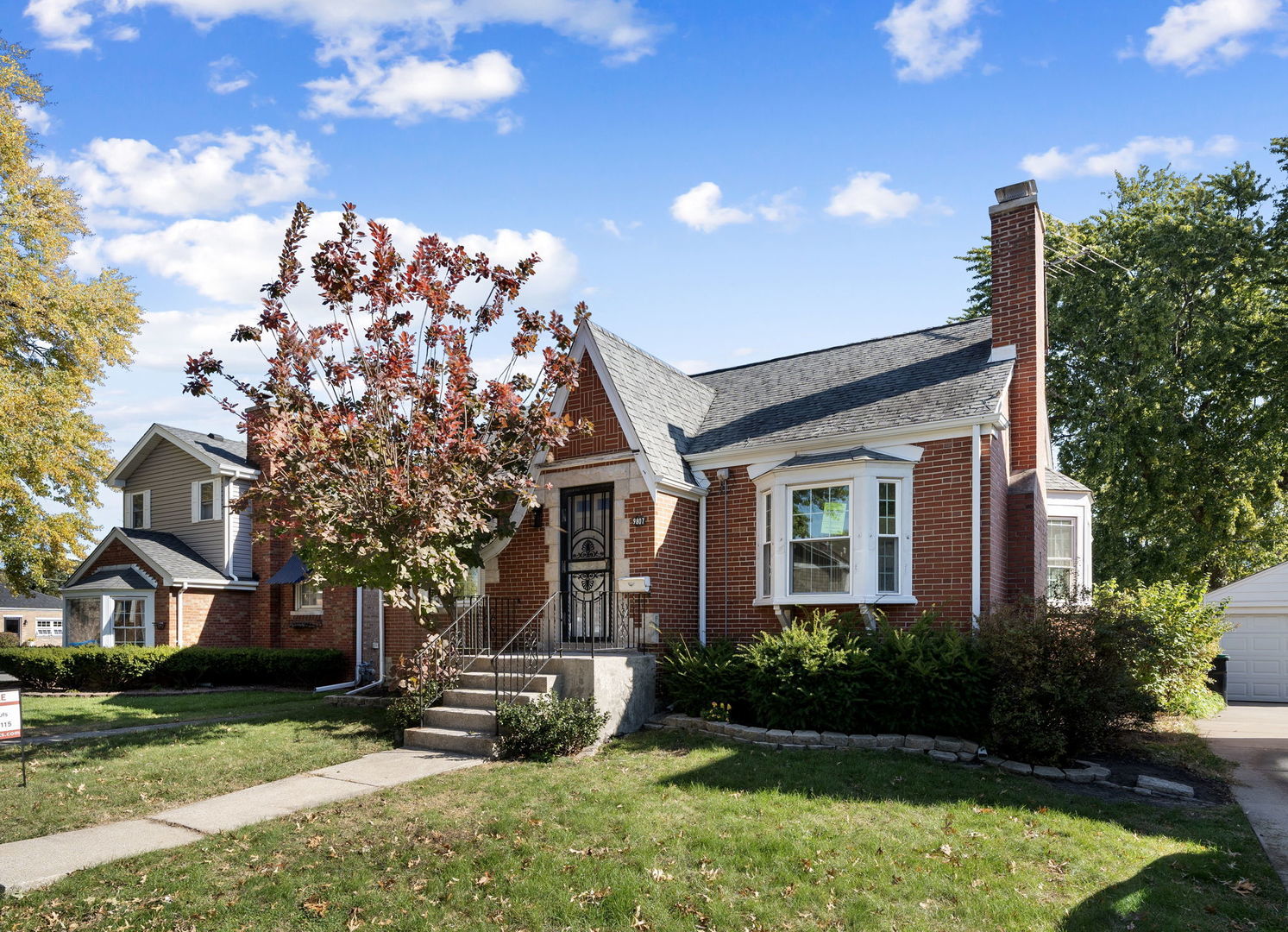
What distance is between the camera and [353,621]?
2141 cm

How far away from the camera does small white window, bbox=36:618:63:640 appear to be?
173 feet

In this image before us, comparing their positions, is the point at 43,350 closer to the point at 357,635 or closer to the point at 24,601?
the point at 357,635

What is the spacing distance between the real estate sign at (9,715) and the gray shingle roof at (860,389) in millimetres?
9480

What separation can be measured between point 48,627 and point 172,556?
3931 cm

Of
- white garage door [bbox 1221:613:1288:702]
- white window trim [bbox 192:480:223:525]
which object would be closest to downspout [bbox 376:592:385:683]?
white window trim [bbox 192:480:223:525]

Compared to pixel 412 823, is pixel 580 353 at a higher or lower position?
higher

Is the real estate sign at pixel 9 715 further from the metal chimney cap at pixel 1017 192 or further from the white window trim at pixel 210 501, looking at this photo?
the white window trim at pixel 210 501

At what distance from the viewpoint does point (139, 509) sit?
87.4ft

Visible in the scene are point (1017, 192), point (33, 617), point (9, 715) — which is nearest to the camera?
point (9, 715)

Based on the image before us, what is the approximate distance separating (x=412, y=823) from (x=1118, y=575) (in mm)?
24501

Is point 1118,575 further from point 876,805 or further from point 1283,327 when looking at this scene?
point 876,805

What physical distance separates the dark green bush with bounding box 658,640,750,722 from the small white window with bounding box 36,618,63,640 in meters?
53.8

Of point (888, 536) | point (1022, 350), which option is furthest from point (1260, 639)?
point (888, 536)

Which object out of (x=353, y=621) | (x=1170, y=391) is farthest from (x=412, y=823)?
(x=1170, y=391)
